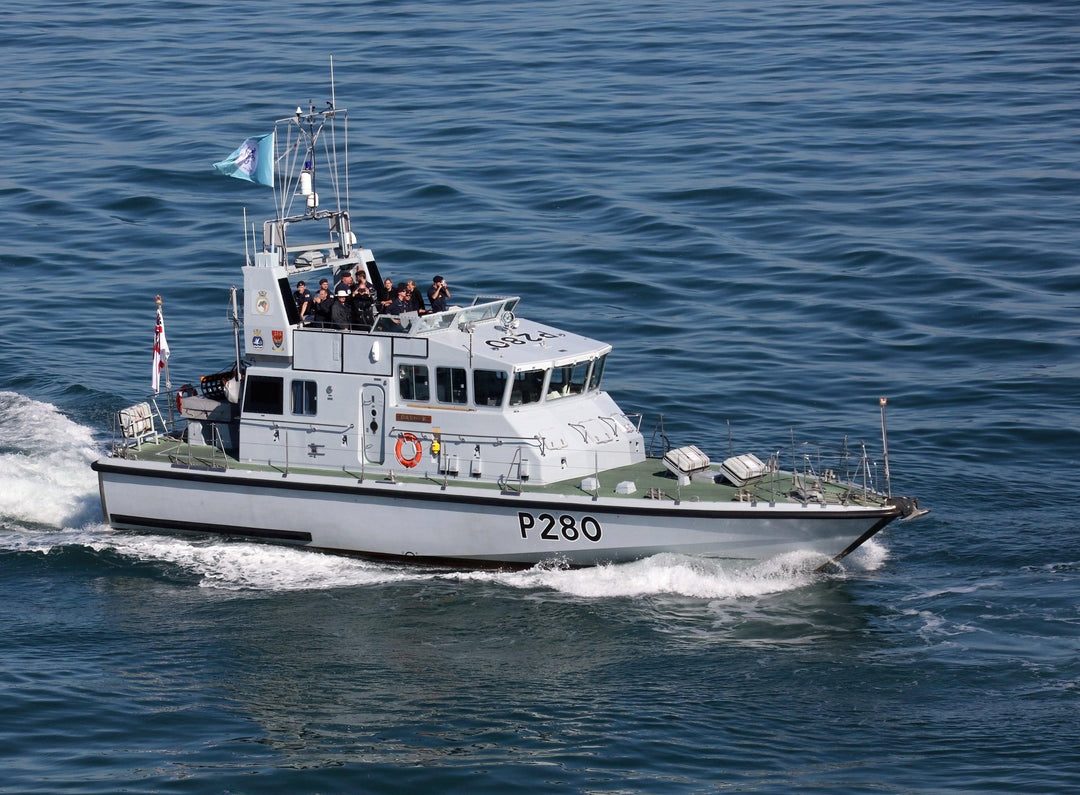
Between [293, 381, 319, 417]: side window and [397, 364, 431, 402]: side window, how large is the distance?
146cm

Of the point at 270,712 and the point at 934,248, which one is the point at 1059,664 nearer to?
the point at 270,712

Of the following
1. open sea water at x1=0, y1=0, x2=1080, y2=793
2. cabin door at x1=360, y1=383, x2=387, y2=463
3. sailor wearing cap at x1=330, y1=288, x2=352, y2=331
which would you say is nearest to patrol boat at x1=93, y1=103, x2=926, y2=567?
cabin door at x1=360, y1=383, x2=387, y2=463

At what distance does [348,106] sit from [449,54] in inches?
262

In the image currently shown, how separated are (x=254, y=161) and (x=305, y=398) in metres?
4.08

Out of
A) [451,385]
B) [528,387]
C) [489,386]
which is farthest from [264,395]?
[528,387]

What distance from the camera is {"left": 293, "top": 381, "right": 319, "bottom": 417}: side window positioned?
23500 millimetres

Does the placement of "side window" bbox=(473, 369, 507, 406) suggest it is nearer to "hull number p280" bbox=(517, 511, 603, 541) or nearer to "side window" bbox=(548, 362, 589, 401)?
"side window" bbox=(548, 362, 589, 401)

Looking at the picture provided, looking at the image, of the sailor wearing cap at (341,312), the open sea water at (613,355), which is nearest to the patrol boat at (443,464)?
the sailor wearing cap at (341,312)

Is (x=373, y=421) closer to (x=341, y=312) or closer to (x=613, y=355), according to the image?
(x=341, y=312)

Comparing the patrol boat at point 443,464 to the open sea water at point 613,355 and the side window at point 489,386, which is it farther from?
the open sea water at point 613,355

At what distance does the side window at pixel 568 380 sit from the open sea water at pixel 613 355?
2.62 m

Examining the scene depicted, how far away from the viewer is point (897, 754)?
17.3m

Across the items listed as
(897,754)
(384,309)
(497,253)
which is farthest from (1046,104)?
(897,754)

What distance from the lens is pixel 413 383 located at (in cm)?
2300
